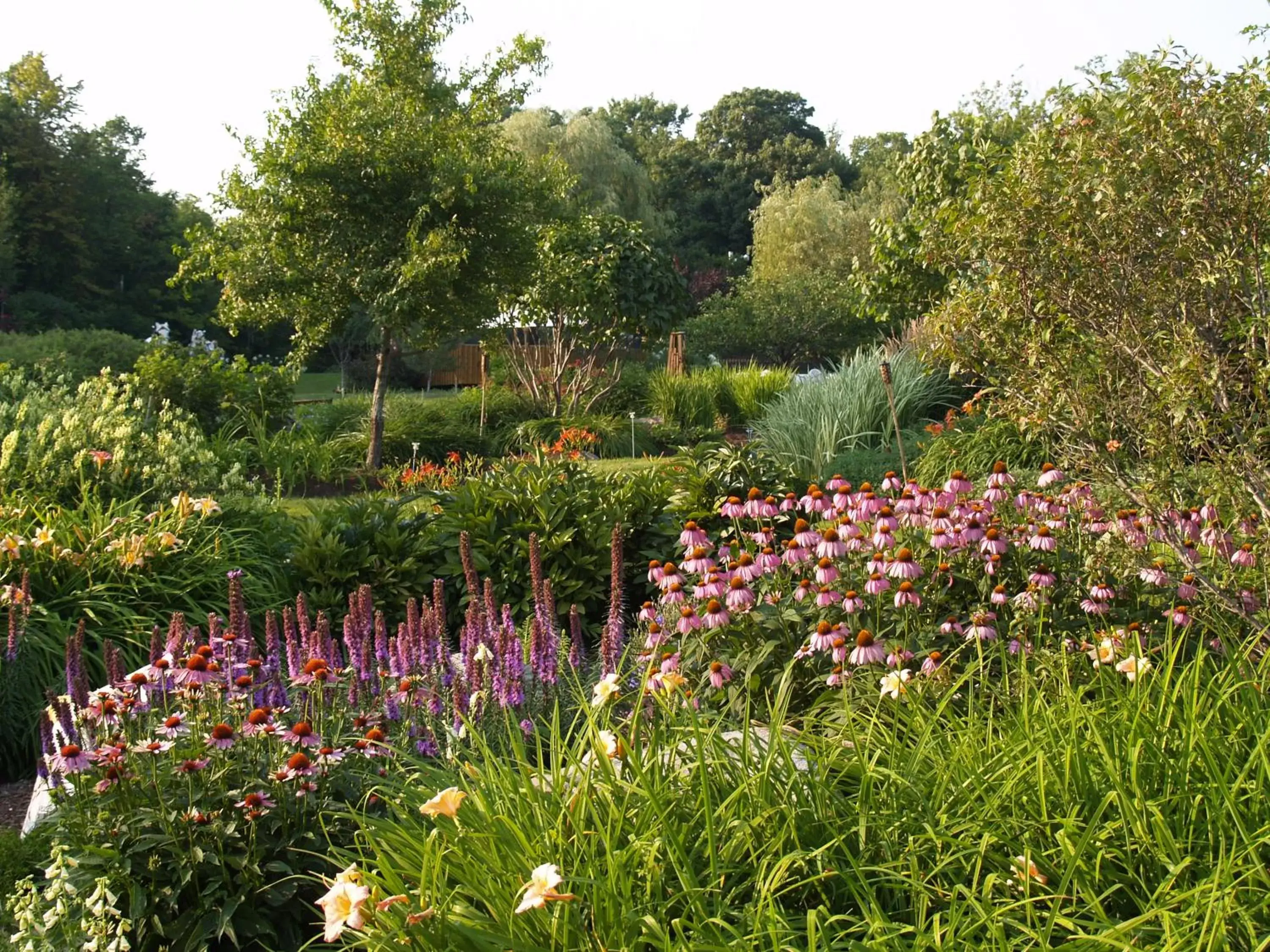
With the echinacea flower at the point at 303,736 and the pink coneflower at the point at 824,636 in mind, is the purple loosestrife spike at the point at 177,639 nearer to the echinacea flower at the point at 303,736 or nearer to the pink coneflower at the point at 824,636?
the echinacea flower at the point at 303,736

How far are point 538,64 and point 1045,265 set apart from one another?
937 cm

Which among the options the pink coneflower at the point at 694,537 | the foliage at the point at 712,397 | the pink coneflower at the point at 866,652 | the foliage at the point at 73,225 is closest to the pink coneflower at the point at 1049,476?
the pink coneflower at the point at 694,537

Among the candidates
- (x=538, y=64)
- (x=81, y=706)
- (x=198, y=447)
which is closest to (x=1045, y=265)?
(x=81, y=706)

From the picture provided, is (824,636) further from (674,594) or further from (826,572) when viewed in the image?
(674,594)

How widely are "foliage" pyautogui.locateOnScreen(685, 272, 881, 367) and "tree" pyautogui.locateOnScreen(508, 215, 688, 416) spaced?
7064 mm

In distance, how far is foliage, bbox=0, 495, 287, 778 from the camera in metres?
4.32

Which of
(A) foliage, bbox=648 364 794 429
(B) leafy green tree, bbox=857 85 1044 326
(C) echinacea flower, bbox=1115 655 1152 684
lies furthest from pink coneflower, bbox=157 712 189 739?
(A) foliage, bbox=648 364 794 429

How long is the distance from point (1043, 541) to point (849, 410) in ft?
22.5

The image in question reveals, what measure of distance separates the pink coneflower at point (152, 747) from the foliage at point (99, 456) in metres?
3.79

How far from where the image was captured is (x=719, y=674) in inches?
120

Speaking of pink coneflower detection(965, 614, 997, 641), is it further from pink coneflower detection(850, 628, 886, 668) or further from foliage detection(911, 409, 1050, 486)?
foliage detection(911, 409, 1050, 486)

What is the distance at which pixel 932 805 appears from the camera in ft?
6.98

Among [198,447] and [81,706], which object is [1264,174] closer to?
[81,706]

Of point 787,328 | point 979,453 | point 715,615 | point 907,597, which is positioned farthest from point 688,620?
point 787,328
